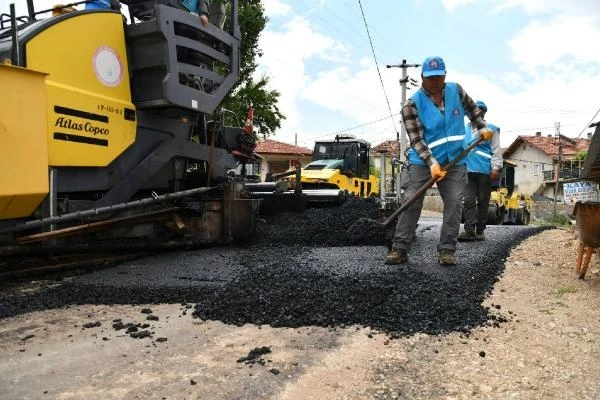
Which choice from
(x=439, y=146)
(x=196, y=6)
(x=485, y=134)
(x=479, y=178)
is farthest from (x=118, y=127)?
(x=479, y=178)

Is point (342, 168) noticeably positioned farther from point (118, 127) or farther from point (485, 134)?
point (118, 127)

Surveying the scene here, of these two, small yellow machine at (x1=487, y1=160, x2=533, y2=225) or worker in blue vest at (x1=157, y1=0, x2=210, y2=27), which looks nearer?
worker in blue vest at (x1=157, y1=0, x2=210, y2=27)

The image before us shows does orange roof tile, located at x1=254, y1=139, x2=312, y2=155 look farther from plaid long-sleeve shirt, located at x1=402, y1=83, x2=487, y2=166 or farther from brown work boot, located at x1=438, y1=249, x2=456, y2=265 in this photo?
brown work boot, located at x1=438, y1=249, x2=456, y2=265

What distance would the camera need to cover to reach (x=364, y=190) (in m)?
12.8

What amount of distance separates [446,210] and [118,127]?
111 inches

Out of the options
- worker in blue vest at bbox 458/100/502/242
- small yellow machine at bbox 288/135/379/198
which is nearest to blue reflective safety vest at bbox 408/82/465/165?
worker in blue vest at bbox 458/100/502/242

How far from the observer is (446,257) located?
427cm

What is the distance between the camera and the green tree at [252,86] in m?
16.4

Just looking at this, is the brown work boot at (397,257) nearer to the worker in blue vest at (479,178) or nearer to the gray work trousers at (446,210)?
the gray work trousers at (446,210)

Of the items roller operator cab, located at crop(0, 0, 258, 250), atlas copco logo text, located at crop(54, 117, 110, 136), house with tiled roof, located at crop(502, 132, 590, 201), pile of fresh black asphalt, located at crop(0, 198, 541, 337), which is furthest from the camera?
house with tiled roof, located at crop(502, 132, 590, 201)

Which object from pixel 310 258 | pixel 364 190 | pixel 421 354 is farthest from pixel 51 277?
pixel 364 190

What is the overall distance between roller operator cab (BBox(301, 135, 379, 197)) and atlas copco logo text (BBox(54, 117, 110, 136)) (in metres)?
6.69

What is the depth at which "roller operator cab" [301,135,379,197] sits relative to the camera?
35.7 ft

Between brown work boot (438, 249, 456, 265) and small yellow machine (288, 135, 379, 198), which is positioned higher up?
small yellow machine (288, 135, 379, 198)
